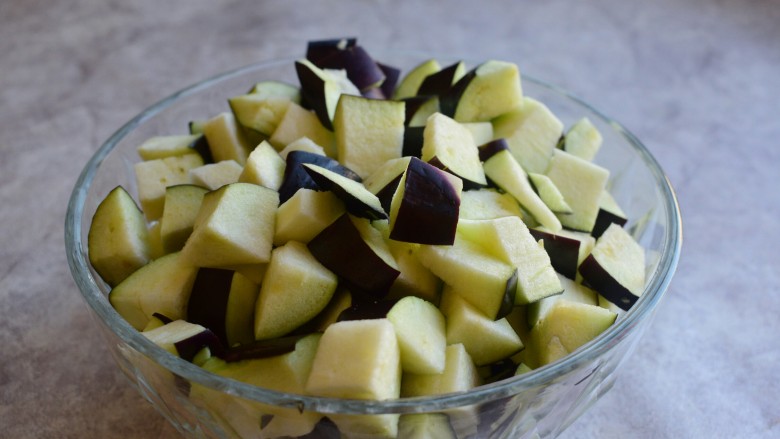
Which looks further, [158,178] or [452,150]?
[158,178]

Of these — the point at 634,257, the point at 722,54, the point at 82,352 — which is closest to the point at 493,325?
the point at 634,257

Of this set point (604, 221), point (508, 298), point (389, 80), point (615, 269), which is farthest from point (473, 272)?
point (389, 80)

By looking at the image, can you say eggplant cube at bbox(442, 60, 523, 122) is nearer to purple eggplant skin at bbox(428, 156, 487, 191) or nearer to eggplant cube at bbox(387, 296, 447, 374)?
purple eggplant skin at bbox(428, 156, 487, 191)

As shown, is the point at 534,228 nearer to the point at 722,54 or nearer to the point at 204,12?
the point at 722,54

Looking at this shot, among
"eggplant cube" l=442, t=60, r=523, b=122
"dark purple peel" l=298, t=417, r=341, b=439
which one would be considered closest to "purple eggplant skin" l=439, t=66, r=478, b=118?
"eggplant cube" l=442, t=60, r=523, b=122

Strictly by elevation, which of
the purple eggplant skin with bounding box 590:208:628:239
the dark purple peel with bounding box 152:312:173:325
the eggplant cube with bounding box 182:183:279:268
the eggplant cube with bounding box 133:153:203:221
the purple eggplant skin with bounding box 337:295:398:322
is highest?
the eggplant cube with bounding box 182:183:279:268

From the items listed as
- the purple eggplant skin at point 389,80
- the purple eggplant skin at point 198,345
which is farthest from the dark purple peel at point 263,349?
the purple eggplant skin at point 389,80

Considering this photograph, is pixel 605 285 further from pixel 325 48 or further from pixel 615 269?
pixel 325 48

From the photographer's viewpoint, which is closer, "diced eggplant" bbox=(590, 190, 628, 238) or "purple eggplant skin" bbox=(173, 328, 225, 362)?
"purple eggplant skin" bbox=(173, 328, 225, 362)
